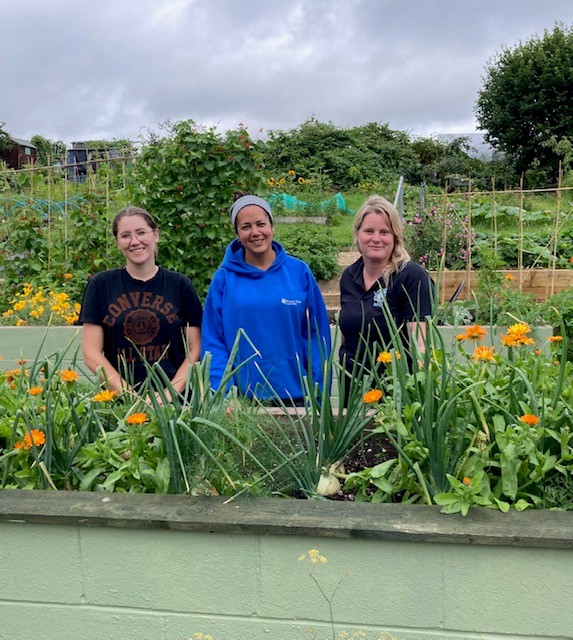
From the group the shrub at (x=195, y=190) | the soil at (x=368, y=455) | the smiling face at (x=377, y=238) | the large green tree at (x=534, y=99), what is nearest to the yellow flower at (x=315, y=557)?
the soil at (x=368, y=455)

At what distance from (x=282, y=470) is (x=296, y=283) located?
3.24ft

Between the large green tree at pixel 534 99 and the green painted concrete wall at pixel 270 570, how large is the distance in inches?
933

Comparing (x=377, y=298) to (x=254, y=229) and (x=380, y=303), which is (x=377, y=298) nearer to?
(x=380, y=303)

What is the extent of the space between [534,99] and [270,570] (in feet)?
86.1

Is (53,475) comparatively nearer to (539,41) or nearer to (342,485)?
(342,485)

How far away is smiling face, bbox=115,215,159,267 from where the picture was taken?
2.65 metres

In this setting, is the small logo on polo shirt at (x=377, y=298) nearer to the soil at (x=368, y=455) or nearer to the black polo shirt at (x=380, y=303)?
the black polo shirt at (x=380, y=303)

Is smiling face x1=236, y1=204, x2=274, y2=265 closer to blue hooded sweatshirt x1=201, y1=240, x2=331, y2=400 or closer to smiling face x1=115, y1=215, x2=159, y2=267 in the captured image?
blue hooded sweatshirt x1=201, y1=240, x2=331, y2=400

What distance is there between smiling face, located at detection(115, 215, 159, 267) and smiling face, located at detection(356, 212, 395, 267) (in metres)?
0.90

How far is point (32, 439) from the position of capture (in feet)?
5.72

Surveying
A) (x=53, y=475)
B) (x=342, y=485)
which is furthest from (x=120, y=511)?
(x=342, y=485)

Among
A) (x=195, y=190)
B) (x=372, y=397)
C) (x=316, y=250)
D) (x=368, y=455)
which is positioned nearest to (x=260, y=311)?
(x=368, y=455)

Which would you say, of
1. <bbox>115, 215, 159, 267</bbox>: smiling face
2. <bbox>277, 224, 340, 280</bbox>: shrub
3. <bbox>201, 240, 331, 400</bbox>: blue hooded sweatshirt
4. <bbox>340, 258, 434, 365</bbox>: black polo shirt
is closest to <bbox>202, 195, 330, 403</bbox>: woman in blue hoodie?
<bbox>201, 240, 331, 400</bbox>: blue hooded sweatshirt

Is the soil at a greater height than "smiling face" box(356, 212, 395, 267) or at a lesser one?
lesser
